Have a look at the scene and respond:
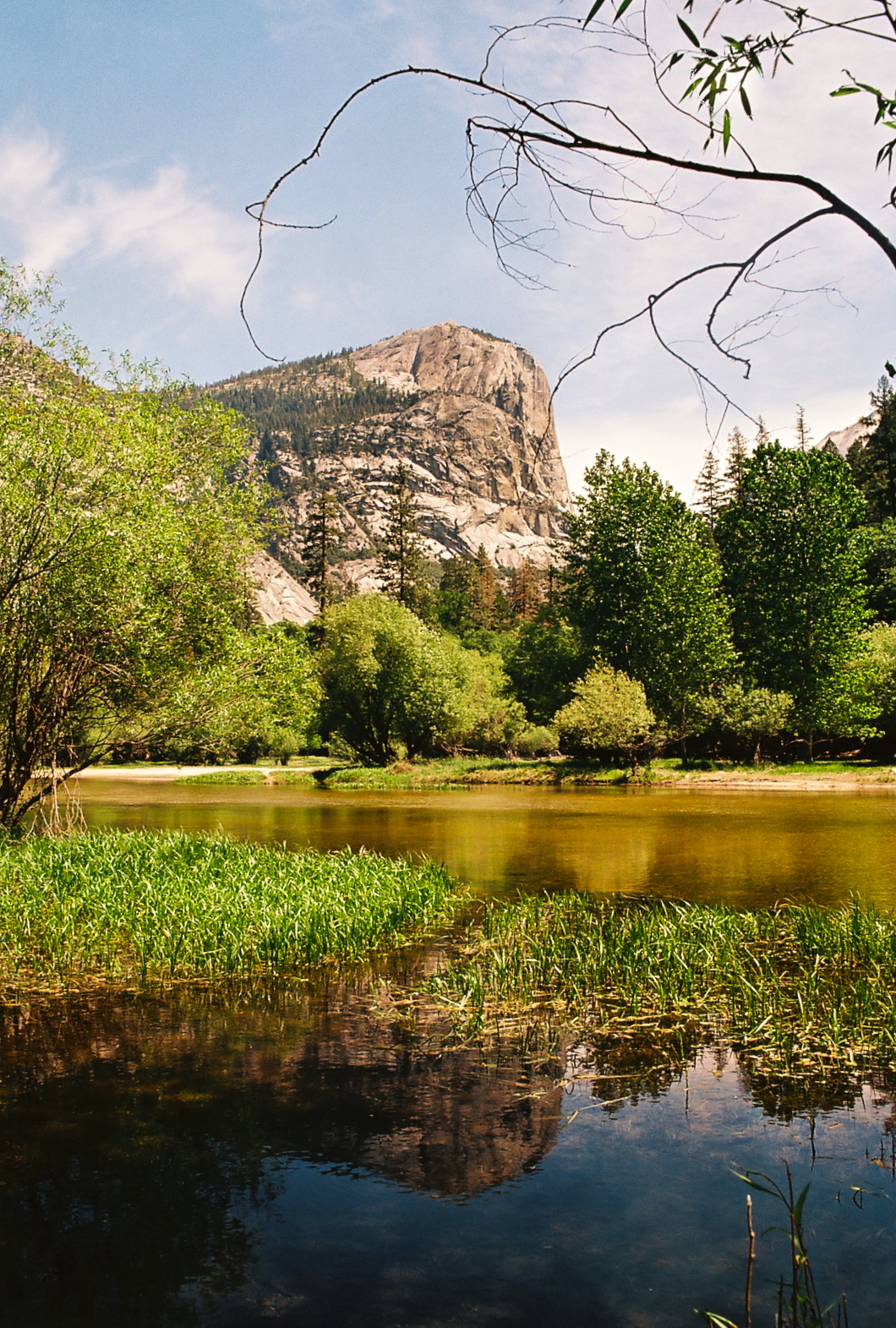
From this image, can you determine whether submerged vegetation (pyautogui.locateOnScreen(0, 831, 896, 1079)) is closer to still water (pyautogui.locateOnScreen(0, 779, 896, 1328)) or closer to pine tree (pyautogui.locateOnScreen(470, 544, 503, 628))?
still water (pyautogui.locateOnScreen(0, 779, 896, 1328))

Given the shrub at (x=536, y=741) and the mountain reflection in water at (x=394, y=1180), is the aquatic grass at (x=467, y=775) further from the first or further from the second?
the mountain reflection in water at (x=394, y=1180)

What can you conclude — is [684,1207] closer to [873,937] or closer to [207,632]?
[873,937]

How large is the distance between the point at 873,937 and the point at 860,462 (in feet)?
260

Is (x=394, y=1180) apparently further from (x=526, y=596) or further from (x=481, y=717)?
(x=526, y=596)

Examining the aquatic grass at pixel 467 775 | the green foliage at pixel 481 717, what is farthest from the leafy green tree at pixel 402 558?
the aquatic grass at pixel 467 775

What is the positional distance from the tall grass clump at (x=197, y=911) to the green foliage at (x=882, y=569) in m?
54.2

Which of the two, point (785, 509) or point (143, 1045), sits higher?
point (785, 509)

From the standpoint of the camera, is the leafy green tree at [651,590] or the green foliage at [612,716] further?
the leafy green tree at [651,590]

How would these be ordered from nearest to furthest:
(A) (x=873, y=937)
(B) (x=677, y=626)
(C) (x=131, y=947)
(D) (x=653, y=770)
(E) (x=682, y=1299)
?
(E) (x=682, y=1299) → (A) (x=873, y=937) → (C) (x=131, y=947) → (D) (x=653, y=770) → (B) (x=677, y=626)

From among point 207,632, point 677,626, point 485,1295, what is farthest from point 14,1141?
point 677,626

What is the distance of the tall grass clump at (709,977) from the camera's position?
8.31m

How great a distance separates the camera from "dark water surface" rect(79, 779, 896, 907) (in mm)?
17344

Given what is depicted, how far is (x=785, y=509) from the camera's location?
53.2 m

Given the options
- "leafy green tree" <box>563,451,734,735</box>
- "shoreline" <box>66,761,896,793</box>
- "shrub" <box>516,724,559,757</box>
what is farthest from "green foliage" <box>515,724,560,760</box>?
"leafy green tree" <box>563,451,734,735</box>
